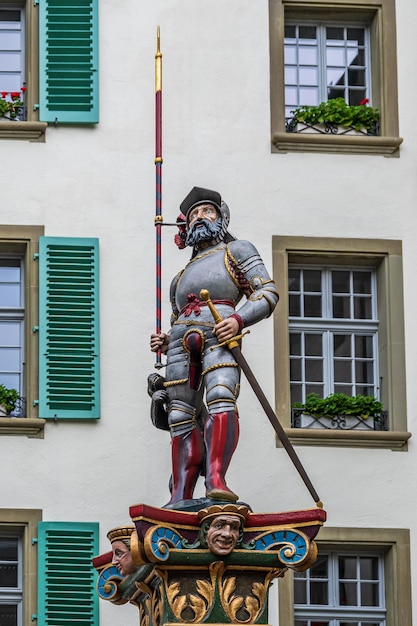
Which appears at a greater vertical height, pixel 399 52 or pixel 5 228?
pixel 399 52

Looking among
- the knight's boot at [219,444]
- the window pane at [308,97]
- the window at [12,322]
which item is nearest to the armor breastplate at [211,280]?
the knight's boot at [219,444]

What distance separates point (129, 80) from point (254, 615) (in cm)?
782

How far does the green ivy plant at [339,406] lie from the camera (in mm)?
24141

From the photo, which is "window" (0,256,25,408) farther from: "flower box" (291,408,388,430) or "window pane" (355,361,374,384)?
"window pane" (355,361,374,384)

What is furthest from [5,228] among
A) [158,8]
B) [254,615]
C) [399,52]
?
[254,615]

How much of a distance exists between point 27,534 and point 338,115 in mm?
4983

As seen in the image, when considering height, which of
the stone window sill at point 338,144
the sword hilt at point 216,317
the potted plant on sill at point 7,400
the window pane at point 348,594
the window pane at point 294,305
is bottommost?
the window pane at point 348,594

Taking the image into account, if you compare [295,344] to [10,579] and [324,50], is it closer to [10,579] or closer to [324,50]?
[324,50]

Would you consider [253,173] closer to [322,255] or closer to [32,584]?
[322,255]

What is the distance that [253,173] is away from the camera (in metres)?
24.8

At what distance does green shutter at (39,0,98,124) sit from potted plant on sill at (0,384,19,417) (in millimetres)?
2593

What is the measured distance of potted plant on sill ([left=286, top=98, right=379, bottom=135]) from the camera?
→ 25.0 m

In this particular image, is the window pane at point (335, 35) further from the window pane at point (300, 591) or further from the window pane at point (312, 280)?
the window pane at point (300, 591)

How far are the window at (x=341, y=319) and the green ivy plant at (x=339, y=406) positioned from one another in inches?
6.2
